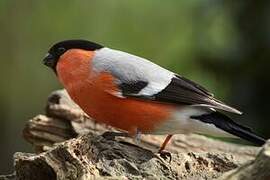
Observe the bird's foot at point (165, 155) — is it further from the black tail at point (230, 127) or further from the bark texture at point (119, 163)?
the black tail at point (230, 127)

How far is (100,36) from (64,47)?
119 inches

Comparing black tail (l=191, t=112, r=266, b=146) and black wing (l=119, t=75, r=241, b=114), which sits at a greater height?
black wing (l=119, t=75, r=241, b=114)

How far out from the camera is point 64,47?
3.75 metres

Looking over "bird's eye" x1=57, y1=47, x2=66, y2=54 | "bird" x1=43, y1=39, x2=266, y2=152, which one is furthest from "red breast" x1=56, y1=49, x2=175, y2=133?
"bird's eye" x1=57, y1=47, x2=66, y2=54

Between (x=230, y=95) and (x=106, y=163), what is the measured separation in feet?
8.95

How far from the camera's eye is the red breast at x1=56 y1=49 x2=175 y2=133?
3406 mm

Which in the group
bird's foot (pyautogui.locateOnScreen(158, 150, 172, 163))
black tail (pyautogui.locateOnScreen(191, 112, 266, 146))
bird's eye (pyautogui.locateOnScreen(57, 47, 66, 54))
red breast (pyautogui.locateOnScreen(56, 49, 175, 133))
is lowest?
bird's foot (pyautogui.locateOnScreen(158, 150, 172, 163))

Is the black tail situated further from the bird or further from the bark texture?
the bark texture

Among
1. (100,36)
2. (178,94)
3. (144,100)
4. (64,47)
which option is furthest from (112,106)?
(100,36)

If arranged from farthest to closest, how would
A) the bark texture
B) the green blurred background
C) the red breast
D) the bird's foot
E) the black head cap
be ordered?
the green blurred background, the black head cap, the red breast, the bird's foot, the bark texture

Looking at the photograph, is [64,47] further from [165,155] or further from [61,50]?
[165,155]

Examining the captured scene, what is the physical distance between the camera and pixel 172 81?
355cm

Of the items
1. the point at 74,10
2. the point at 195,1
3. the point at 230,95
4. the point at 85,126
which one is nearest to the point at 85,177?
the point at 85,126

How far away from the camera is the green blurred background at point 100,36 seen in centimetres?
578
